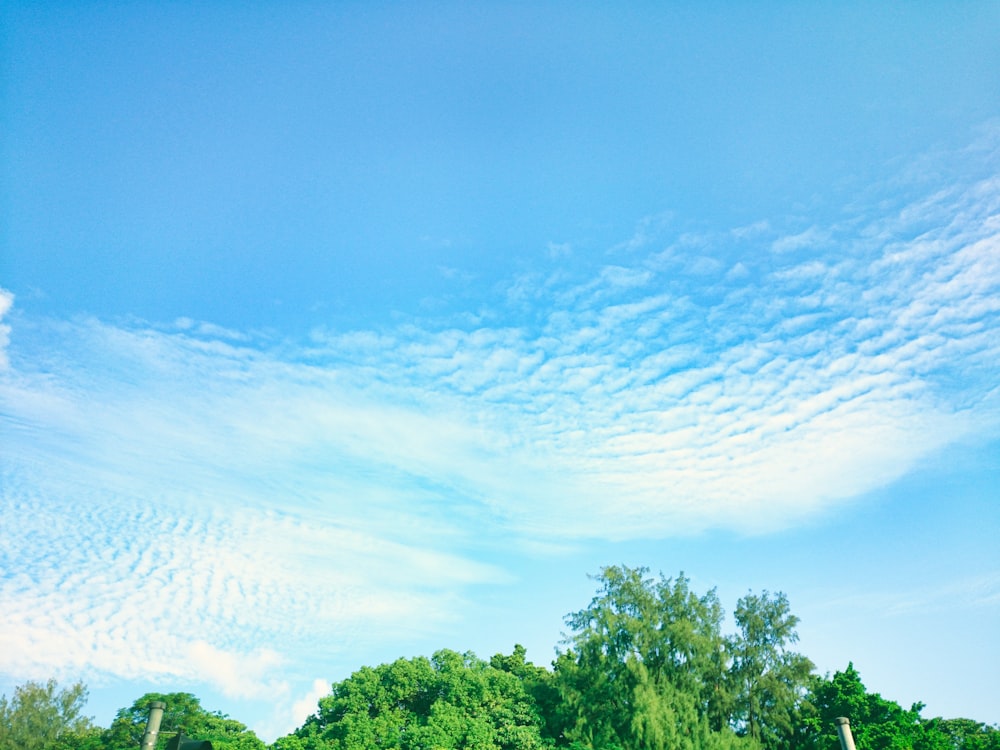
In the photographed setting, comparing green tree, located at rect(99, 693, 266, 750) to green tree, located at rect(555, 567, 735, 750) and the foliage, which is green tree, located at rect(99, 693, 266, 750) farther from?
green tree, located at rect(555, 567, 735, 750)

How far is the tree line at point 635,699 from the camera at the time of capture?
103 feet

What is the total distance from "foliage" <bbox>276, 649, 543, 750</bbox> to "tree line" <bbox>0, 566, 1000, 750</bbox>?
7 cm

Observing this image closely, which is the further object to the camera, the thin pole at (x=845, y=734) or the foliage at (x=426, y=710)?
the foliage at (x=426, y=710)

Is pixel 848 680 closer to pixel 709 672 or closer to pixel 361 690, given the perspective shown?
pixel 709 672

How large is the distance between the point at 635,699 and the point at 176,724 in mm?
34334

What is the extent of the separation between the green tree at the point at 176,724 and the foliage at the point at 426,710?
18.7ft

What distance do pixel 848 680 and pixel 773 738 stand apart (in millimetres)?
5944

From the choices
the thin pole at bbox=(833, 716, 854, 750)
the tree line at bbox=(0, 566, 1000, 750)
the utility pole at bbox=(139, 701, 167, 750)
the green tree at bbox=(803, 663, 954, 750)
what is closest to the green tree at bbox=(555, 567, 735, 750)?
the tree line at bbox=(0, 566, 1000, 750)

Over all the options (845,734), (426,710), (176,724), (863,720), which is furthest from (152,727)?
(176,724)

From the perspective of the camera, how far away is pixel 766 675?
3669 cm

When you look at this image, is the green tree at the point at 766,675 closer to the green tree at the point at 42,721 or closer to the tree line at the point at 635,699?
the tree line at the point at 635,699

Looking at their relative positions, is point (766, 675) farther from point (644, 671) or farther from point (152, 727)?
point (152, 727)

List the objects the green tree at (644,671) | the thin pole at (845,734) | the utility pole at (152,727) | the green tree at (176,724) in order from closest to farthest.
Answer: the utility pole at (152,727)
the thin pole at (845,734)
the green tree at (644,671)
the green tree at (176,724)

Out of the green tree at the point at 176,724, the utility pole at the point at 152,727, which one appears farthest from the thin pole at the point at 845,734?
the green tree at the point at 176,724
